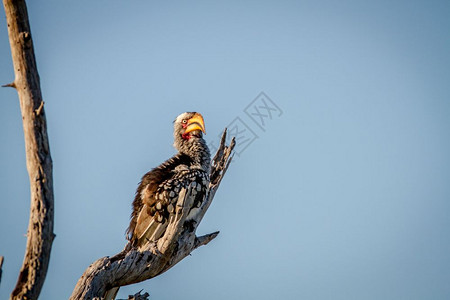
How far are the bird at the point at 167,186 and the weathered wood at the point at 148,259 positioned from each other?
23 cm

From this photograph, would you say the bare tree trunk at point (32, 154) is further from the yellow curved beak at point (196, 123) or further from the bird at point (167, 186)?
the yellow curved beak at point (196, 123)

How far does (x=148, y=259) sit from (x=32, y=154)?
6.85ft

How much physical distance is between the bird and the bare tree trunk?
241 centimetres

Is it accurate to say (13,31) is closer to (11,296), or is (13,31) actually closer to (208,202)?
(11,296)

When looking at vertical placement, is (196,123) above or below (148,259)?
above

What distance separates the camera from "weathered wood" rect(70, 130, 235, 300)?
202 inches

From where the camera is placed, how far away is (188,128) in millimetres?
8273

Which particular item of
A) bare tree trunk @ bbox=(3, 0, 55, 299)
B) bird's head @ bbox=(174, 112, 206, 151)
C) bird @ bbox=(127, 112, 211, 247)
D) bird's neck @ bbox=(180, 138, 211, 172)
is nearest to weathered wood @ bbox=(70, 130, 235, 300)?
bird @ bbox=(127, 112, 211, 247)

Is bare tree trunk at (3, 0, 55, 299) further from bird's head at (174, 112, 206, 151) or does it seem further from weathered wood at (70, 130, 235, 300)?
bird's head at (174, 112, 206, 151)

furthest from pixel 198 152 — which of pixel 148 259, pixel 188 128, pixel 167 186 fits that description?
pixel 148 259

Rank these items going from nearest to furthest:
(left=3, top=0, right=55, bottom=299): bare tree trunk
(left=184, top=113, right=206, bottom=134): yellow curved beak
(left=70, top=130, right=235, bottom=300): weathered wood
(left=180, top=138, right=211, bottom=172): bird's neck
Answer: (left=3, top=0, right=55, bottom=299): bare tree trunk, (left=70, top=130, right=235, bottom=300): weathered wood, (left=180, top=138, right=211, bottom=172): bird's neck, (left=184, top=113, right=206, bottom=134): yellow curved beak

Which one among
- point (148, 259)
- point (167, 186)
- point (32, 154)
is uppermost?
point (167, 186)

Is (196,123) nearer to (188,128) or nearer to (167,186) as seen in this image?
(188,128)

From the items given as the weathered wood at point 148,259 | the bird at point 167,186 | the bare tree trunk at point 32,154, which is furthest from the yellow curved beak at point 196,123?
the bare tree trunk at point 32,154
